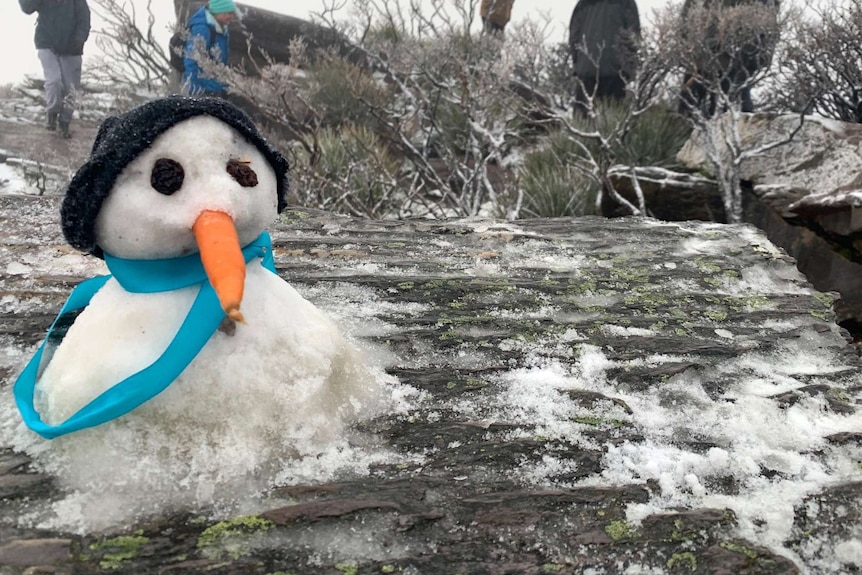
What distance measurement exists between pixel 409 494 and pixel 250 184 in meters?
0.62

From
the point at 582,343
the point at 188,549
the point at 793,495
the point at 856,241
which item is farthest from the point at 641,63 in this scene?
the point at 188,549

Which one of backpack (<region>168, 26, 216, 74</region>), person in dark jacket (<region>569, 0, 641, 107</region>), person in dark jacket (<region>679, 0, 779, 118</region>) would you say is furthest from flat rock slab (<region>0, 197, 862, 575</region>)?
backpack (<region>168, 26, 216, 74</region>)

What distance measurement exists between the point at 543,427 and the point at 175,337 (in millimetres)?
732

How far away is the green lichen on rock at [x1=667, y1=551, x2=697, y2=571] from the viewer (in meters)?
0.94

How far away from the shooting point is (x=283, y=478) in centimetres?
102

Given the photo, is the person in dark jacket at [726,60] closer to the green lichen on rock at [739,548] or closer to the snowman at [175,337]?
the green lichen on rock at [739,548]

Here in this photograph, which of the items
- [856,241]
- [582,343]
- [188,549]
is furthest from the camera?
[856,241]

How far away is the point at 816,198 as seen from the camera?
14.7 feet

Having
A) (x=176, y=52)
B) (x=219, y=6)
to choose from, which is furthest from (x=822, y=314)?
(x=176, y=52)

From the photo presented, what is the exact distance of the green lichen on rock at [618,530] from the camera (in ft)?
3.22

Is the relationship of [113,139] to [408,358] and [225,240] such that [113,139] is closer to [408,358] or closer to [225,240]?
[225,240]

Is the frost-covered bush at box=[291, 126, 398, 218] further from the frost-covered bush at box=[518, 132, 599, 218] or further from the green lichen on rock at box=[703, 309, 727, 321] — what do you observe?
the green lichen on rock at box=[703, 309, 727, 321]

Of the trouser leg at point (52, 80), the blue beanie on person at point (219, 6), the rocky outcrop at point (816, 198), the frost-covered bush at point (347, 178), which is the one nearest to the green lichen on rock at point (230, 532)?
the frost-covered bush at point (347, 178)

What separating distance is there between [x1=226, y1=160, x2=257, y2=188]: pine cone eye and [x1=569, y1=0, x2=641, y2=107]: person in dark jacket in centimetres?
741
